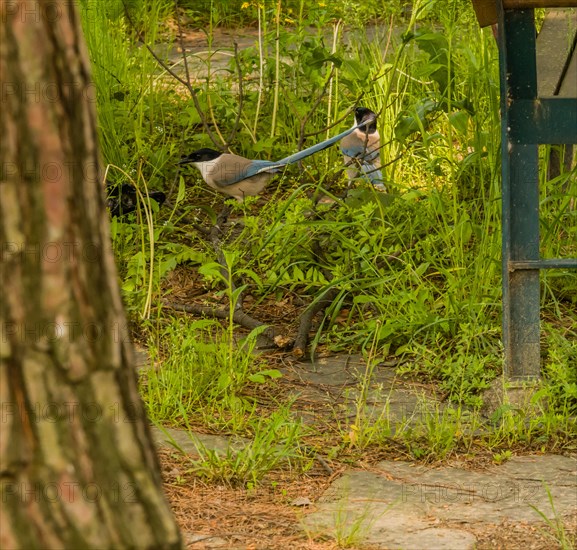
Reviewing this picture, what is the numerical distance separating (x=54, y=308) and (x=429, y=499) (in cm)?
161

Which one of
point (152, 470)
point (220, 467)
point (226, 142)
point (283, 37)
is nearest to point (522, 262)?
point (220, 467)

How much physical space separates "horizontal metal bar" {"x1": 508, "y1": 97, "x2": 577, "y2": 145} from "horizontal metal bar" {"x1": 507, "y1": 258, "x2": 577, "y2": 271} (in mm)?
389

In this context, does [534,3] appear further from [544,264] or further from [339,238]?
[339,238]

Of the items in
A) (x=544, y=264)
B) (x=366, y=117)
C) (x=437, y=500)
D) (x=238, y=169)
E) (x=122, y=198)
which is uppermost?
(x=366, y=117)

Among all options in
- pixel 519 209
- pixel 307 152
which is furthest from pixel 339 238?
pixel 519 209

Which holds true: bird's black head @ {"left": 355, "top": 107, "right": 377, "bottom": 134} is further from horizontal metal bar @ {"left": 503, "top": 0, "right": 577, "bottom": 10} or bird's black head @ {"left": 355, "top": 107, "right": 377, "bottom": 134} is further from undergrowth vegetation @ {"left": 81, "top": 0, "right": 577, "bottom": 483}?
horizontal metal bar @ {"left": 503, "top": 0, "right": 577, "bottom": 10}

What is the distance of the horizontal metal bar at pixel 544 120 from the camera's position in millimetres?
3602

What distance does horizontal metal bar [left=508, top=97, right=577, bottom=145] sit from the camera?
11.8 ft

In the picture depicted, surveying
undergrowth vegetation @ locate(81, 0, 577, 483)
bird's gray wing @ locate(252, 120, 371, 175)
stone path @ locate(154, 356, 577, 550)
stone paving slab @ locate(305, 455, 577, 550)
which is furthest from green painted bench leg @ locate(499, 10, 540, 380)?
bird's gray wing @ locate(252, 120, 371, 175)

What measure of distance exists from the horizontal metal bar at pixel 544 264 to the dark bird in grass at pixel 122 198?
6.99 feet

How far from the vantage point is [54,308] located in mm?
1834

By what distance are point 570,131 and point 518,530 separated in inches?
53.9

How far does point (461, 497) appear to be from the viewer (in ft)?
10.3

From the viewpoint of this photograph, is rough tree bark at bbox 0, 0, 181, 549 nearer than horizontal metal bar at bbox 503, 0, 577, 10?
Yes
